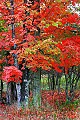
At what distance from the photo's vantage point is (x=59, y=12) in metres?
15.1

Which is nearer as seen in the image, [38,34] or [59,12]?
[59,12]

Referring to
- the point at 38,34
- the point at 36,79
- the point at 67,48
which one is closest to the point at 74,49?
the point at 67,48

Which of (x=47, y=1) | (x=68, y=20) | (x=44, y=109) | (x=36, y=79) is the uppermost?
(x=47, y=1)

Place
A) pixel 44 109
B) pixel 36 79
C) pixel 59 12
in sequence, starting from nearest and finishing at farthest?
Answer: pixel 44 109 → pixel 59 12 → pixel 36 79

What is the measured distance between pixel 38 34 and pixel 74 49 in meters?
2.60

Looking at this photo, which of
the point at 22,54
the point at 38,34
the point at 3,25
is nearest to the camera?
the point at 22,54

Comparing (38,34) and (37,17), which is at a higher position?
(37,17)

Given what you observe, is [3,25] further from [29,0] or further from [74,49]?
[74,49]

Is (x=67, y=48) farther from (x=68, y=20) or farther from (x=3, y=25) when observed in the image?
(x=3, y=25)

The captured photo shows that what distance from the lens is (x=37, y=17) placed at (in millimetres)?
15188

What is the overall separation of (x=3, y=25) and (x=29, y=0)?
14.4 feet

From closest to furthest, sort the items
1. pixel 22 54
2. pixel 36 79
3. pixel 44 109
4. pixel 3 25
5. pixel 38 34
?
pixel 44 109 < pixel 22 54 < pixel 38 34 < pixel 36 79 < pixel 3 25

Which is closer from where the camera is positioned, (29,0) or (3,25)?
(29,0)

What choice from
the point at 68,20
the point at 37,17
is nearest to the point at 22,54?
the point at 37,17
